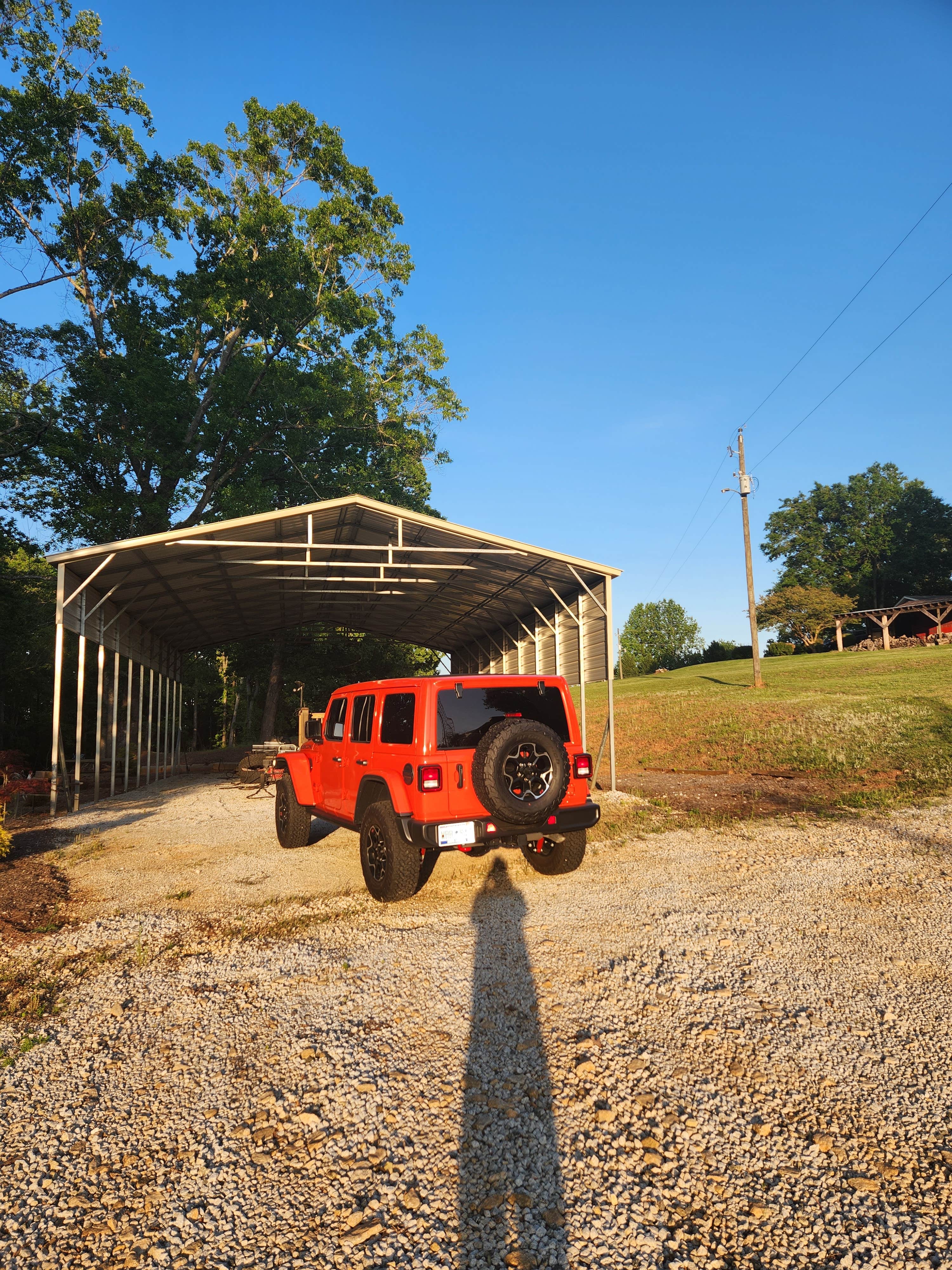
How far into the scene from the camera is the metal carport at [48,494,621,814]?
1148cm

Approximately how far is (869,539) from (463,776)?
246ft

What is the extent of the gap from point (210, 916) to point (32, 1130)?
9.37ft

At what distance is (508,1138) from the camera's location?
2666mm

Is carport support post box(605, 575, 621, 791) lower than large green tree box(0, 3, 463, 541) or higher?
lower

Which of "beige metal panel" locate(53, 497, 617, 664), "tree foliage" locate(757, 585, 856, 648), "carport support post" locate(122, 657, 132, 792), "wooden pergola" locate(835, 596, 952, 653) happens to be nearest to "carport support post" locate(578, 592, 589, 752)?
"beige metal panel" locate(53, 497, 617, 664)

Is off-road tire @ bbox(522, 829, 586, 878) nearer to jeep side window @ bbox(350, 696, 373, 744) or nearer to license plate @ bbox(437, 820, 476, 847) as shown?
license plate @ bbox(437, 820, 476, 847)

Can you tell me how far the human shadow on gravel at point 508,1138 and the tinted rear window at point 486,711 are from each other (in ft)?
5.75

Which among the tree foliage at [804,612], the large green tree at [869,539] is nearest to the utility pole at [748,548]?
the tree foliage at [804,612]

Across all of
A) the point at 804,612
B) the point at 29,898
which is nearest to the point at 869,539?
the point at 804,612

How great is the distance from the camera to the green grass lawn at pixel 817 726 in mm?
11906

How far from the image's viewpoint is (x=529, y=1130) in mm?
2711

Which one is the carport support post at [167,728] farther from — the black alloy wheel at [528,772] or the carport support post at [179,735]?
the black alloy wheel at [528,772]

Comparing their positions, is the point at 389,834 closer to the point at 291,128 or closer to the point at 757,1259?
the point at 757,1259

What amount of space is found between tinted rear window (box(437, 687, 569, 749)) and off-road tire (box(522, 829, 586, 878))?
3.37 feet
